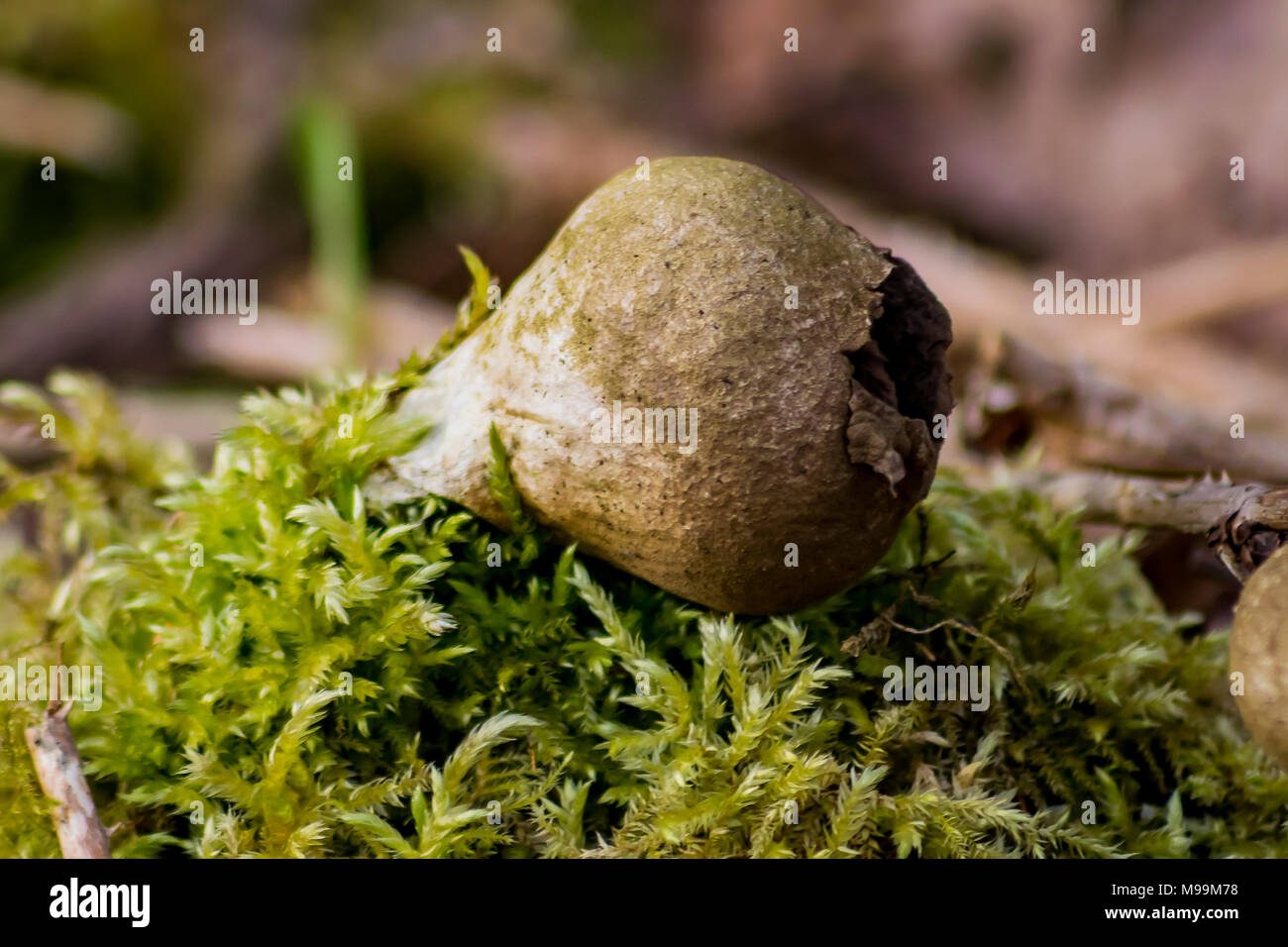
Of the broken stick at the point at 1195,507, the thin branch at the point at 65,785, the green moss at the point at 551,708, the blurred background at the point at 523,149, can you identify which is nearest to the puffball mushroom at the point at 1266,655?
the broken stick at the point at 1195,507

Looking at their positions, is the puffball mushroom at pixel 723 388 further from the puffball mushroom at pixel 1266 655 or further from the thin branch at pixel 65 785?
the thin branch at pixel 65 785

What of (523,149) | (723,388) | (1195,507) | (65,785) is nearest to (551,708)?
(723,388)

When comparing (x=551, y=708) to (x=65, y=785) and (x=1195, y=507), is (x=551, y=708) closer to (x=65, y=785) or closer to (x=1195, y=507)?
(x=65, y=785)

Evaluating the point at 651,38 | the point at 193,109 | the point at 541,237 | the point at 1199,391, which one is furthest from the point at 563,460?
the point at 651,38

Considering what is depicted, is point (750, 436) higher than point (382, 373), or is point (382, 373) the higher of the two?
point (382, 373)

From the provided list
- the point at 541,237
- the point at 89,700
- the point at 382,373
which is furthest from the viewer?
the point at 541,237

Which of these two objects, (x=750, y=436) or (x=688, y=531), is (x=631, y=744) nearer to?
(x=688, y=531)

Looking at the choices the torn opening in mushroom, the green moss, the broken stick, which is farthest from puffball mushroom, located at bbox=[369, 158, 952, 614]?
the broken stick
